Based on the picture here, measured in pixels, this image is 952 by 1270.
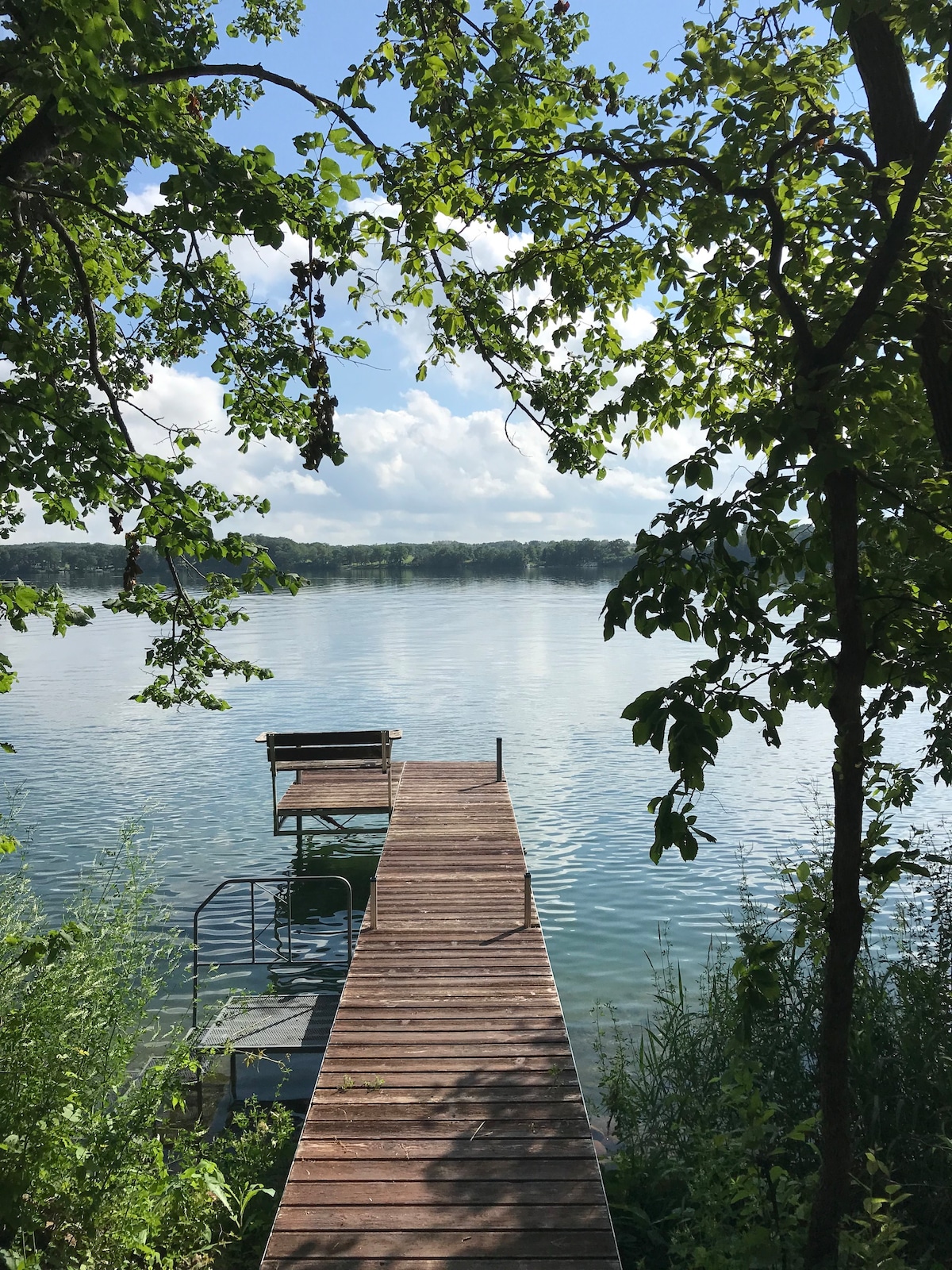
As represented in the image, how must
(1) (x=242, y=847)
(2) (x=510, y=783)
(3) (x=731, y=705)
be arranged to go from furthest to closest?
(2) (x=510, y=783) → (1) (x=242, y=847) → (3) (x=731, y=705)

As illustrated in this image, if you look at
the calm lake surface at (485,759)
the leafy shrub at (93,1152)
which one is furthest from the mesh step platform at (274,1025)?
the calm lake surface at (485,759)

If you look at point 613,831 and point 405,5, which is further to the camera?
point 613,831

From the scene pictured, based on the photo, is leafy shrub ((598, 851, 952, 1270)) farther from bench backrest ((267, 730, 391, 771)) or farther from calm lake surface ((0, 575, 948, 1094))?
bench backrest ((267, 730, 391, 771))

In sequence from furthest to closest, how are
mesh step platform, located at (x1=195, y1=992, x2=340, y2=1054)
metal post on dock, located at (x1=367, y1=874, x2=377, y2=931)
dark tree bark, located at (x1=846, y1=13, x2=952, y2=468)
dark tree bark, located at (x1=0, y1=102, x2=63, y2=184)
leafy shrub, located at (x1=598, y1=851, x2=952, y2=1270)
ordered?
1. metal post on dock, located at (x1=367, y1=874, x2=377, y2=931)
2. mesh step platform, located at (x1=195, y1=992, x2=340, y2=1054)
3. dark tree bark, located at (x1=0, y1=102, x2=63, y2=184)
4. dark tree bark, located at (x1=846, y1=13, x2=952, y2=468)
5. leafy shrub, located at (x1=598, y1=851, x2=952, y2=1270)

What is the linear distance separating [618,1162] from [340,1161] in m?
1.92

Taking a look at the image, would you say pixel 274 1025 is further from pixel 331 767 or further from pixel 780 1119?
pixel 331 767

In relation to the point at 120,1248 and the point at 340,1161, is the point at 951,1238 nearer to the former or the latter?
the point at 340,1161

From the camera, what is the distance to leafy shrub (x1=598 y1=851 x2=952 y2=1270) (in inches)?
145

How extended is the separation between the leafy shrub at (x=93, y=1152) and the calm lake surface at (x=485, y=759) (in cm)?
425

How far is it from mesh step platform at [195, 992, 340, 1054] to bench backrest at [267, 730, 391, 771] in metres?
5.76

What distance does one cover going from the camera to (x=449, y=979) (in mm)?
7945

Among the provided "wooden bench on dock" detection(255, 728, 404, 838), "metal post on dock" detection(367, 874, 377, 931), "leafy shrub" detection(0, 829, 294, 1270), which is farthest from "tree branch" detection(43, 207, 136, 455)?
"wooden bench on dock" detection(255, 728, 404, 838)

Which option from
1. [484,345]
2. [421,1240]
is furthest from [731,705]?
[484,345]

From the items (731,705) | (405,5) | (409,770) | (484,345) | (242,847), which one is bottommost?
(242,847)
